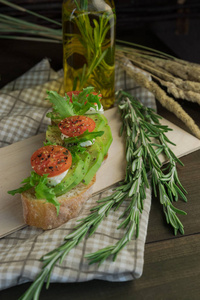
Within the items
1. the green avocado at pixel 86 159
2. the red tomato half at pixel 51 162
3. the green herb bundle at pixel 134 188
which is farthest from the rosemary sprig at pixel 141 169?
the red tomato half at pixel 51 162

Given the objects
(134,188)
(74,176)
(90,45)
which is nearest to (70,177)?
(74,176)

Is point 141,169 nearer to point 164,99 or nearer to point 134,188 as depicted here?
point 134,188

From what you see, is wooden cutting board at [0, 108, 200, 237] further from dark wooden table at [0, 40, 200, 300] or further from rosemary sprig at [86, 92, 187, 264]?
dark wooden table at [0, 40, 200, 300]

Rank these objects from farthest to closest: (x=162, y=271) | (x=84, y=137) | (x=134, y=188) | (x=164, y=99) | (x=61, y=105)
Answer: (x=164, y=99)
(x=61, y=105)
(x=84, y=137)
(x=134, y=188)
(x=162, y=271)

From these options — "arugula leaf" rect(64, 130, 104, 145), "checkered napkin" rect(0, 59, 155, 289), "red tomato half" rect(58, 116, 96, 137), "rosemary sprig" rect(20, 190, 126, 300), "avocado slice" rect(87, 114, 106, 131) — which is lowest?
"checkered napkin" rect(0, 59, 155, 289)

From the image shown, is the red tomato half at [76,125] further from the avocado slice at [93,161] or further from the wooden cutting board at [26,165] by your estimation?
the wooden cutting board at [26,165]

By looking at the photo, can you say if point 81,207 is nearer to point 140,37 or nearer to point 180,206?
point 180,206

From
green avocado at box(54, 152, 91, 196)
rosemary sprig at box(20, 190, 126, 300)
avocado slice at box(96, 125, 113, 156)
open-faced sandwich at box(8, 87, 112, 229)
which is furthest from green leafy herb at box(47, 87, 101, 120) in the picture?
rosemary sprig at box(20, 190, 126, 300)
